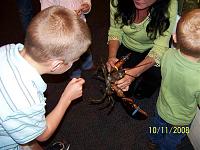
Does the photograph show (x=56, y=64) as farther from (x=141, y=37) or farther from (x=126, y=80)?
(x=141, y=37)

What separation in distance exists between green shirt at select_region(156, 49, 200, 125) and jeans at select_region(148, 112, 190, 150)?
92 millimetres

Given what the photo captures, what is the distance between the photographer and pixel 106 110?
6.88 ft

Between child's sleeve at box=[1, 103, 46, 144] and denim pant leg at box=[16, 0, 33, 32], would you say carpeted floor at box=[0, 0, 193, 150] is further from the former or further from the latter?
child's sleeve at box=[1, 103, 46, 144]

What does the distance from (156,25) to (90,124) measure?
0.83 metres

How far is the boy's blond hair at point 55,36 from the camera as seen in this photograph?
1.10 m

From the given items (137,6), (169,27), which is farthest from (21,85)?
(169,27)

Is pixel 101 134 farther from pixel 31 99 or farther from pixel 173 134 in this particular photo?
pixel 31 99

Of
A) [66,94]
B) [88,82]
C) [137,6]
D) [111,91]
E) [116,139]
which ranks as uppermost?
[137,6]

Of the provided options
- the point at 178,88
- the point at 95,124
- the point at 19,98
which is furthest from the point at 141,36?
the point at 19,98

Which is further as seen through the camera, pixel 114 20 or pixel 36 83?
pixel 114 20

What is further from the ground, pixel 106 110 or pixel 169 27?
pixel 169 27

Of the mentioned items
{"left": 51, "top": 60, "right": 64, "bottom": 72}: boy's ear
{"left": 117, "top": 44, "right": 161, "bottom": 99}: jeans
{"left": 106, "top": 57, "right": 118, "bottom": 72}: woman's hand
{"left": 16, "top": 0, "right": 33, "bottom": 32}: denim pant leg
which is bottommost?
{"left": 117, "top": 44, "right": 161, "bottom": 99}: jeans

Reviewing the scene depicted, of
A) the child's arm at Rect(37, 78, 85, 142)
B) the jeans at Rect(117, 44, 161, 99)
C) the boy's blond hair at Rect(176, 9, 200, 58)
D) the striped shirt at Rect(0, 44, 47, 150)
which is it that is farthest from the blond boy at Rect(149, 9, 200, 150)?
the striped shirt at Rect(0, 44, 47, 150)

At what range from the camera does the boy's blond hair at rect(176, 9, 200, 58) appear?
118cm
